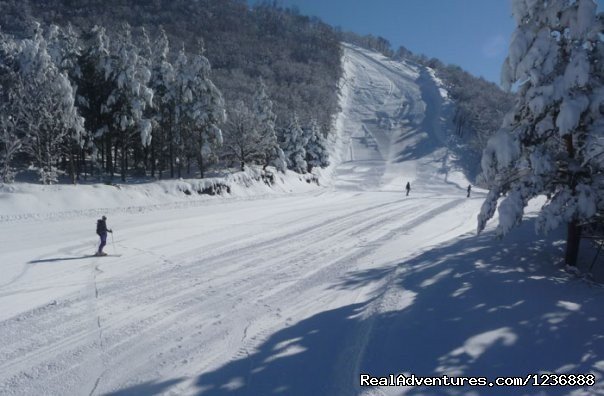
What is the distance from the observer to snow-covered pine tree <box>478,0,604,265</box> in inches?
356

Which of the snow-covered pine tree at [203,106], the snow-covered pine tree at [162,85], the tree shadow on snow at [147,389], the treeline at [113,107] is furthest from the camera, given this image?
the snow-covered pine tree at [162,85]

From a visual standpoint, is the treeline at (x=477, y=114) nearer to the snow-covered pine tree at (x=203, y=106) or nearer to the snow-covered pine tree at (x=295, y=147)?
the snow-covered pine tree at (x=295, y=147)

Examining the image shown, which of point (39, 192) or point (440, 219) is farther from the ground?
point (39, 192)

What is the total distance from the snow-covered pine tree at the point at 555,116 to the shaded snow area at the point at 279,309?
6.66 feet

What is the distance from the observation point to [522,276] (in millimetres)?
9914

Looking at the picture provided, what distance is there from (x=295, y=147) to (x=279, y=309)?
4794 cm

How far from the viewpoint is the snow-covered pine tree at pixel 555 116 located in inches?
356

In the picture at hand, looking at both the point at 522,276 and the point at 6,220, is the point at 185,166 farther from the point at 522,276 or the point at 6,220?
the point at 522,276

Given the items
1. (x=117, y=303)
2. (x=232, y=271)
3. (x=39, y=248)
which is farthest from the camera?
(x=39, y=248)

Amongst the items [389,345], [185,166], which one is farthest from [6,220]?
[185,166]

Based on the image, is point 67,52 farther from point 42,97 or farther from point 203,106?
point 203,106

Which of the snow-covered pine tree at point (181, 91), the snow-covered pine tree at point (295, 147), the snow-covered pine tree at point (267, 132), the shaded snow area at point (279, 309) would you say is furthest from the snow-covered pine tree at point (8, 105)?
the snow-covered pine tree at point (295, 147)

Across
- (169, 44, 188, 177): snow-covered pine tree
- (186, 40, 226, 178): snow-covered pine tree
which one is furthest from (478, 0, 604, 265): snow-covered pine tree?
(169, 44, 188, 177): snow-covered pine tree

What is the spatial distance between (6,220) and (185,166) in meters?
28.6
